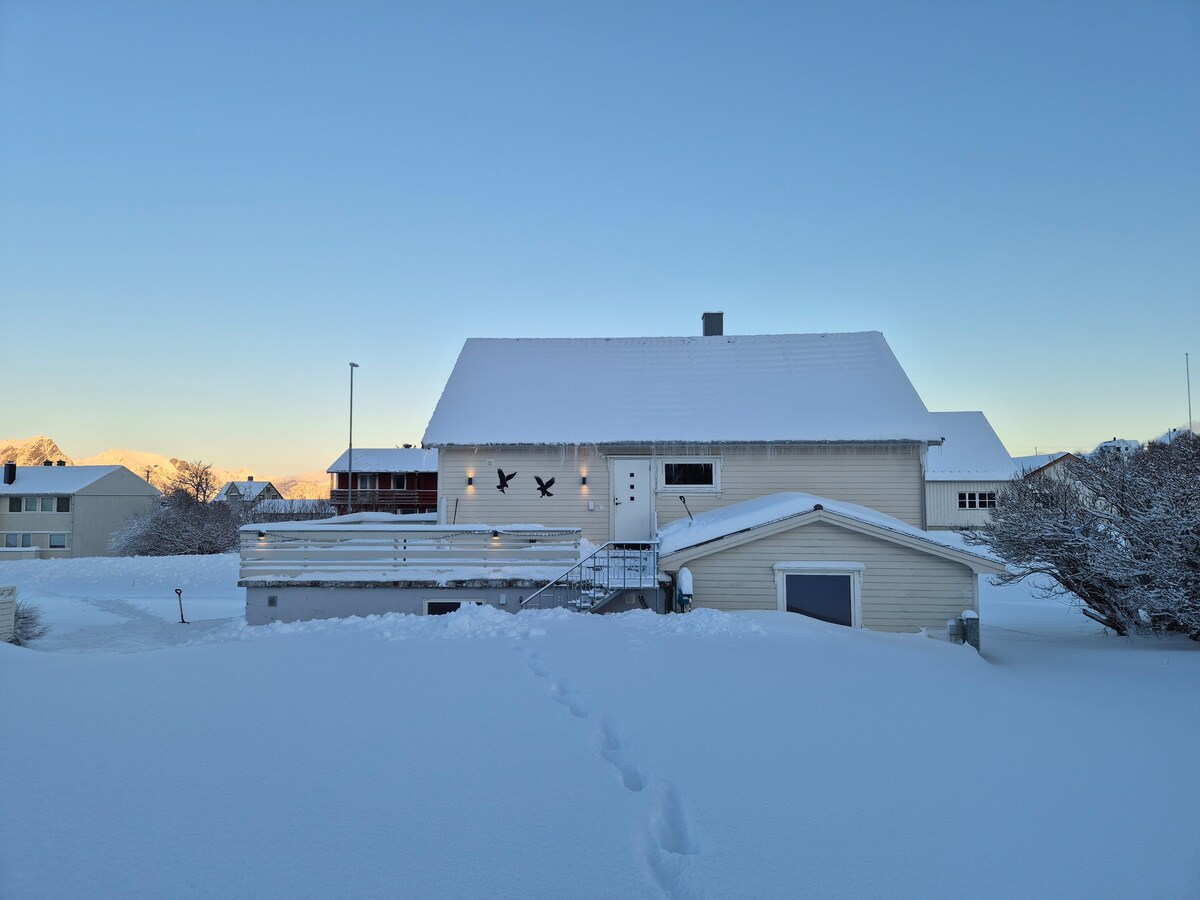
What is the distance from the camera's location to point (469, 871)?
10.5 ft

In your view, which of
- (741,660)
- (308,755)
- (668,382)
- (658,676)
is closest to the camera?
(308,755)

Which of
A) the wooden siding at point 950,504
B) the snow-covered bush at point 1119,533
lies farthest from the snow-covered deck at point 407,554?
the wooden siding at point 950,504

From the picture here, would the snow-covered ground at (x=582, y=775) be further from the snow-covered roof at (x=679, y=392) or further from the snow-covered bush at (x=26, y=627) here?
the snow-covered bush at (x=26, y=627)

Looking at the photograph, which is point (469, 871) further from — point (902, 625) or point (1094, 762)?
point (902, 625)

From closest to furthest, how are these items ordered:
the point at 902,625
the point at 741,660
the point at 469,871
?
the point at 469,871, the point at 741,660, the point at 902,625

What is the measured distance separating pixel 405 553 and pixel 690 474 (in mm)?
7608

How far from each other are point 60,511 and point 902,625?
5144cm

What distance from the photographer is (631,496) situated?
18.0 m

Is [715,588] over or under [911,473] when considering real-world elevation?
under

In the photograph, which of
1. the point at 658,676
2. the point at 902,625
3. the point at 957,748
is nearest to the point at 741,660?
the point at 658,676

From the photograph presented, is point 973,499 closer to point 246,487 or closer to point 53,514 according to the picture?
point 53,514

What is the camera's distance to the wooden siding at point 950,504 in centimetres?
3556

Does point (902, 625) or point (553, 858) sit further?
point (902, 625)

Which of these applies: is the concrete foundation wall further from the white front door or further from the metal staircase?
the white front door
